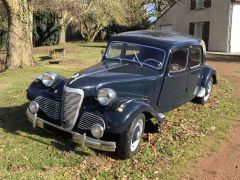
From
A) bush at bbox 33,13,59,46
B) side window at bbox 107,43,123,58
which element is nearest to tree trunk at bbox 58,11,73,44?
bush at bbox 33,13,59,46

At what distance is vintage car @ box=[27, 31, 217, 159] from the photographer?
6.36 meters

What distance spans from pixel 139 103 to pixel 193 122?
2.62 meters

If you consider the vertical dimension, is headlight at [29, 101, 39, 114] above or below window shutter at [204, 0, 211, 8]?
below

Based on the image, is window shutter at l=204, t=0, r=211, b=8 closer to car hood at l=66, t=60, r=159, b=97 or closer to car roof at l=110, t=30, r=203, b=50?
car roof at l=110, t=30, r=203, b=50

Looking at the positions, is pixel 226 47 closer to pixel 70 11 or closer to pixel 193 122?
pixel 70 11

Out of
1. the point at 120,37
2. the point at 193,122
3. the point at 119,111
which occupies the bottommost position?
the point at 193,122

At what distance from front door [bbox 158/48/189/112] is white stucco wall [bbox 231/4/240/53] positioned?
77.6 ft

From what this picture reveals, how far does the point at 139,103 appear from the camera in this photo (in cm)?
668

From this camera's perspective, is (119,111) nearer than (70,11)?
Yes

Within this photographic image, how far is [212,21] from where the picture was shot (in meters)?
32.7

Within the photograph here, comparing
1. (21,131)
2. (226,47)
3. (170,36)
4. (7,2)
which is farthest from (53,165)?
(226,47)

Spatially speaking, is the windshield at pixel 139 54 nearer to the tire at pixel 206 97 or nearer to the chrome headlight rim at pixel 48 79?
the chrome headlight rim at pixel 48 79

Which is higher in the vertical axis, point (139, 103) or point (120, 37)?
point (120, 37)

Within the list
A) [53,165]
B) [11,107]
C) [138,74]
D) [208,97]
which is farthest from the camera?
[208,97]
